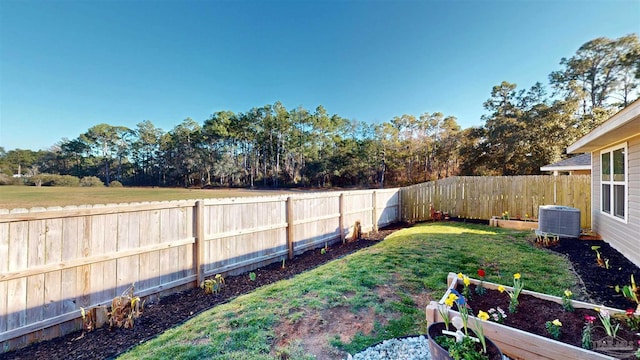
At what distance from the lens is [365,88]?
1783 cm

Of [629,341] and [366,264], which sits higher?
[629,341]

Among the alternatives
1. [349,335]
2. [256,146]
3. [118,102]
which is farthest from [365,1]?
[256,146]

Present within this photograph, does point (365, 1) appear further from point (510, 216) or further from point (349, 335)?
point (349, 335)

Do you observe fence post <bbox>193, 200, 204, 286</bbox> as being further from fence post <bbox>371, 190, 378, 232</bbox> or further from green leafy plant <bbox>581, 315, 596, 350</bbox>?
fence post <bbox>371, 190, 378, 232</bbox>

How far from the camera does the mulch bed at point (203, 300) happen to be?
2.51 m

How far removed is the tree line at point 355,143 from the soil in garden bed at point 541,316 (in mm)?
17152

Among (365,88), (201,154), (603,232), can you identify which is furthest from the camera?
(201,154)

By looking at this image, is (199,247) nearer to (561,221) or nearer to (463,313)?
(463,313)

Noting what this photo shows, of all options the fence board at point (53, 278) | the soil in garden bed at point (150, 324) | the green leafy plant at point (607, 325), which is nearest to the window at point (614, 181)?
the green leafy plant at point (607, 325)

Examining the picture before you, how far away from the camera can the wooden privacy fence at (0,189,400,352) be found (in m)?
2.51

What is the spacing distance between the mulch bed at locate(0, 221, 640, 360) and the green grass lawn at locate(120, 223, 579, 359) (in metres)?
0.28

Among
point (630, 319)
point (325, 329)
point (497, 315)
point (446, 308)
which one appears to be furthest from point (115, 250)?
point (630, 319)

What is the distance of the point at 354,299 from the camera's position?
3.01 meters

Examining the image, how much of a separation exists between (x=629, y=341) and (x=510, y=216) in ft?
26.0
